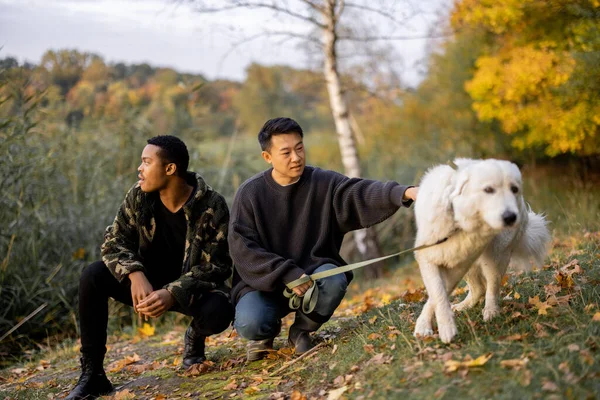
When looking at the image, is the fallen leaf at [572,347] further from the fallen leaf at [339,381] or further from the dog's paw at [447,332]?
the fallen leaf at [339,381]

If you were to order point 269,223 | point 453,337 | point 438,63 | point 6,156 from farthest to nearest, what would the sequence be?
1. point 438,63
2. point 6,156
3. point 269,223
4. point 453,337

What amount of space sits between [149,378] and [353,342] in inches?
Answer: 60.9

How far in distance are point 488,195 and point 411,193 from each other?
2.40 ft

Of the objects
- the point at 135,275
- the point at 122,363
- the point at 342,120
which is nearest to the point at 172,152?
the point at 135,275

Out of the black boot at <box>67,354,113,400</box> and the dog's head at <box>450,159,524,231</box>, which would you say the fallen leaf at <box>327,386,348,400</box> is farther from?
the black boot at <box>67,354,113,400</box>

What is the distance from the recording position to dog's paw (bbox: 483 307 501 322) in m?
3.69

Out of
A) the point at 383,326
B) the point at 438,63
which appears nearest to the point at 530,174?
the point at 438,63

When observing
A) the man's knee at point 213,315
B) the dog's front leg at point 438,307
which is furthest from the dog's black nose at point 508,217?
the man's knee at point 213,315

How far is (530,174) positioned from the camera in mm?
12695

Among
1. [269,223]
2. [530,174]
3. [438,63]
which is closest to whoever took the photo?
[269,223]

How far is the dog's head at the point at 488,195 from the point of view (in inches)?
118

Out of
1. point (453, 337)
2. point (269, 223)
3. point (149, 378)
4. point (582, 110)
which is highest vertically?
point (582, 110)

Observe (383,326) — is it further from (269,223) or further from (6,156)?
(6,156)

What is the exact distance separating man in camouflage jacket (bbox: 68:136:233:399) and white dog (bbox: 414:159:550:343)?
1513 mm
